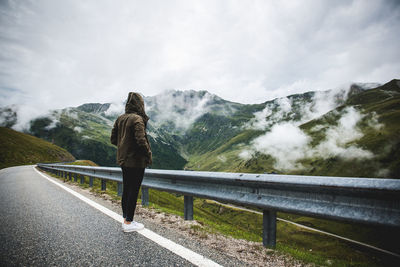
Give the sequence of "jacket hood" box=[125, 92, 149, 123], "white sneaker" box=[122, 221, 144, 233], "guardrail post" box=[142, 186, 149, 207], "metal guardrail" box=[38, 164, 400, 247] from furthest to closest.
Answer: "guardrail post" box=[142, 186, 149, 207] < "jacket hood" box=[125, 92, 149, 123] < "white sneaker" box=[122, 221, 144, 233] < "metal guardrail" box=[38, 164, 400, 247]

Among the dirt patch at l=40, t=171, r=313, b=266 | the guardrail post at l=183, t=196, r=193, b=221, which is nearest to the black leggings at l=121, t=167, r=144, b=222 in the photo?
the dirt patch at l=40, t=171, r=313, b=266

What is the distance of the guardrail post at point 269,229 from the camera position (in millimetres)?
3670

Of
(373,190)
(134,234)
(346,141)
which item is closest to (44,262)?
(134,234)

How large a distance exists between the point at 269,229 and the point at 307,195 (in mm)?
1013

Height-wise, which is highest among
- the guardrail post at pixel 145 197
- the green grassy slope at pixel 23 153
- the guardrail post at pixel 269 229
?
the guardrail post at pixel 269 229

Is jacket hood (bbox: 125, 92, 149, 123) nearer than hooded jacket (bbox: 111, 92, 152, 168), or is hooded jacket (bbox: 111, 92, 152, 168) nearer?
hooded jacket (bbox: 111, 92, 152, 168)

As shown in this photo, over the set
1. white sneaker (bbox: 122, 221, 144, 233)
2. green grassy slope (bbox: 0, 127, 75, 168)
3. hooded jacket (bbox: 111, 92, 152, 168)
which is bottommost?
green grassy slope (bbox: 0, 127, 75, 168)

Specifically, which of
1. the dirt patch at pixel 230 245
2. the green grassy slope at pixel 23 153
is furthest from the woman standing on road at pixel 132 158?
the green grassy slope at pixel 23 153

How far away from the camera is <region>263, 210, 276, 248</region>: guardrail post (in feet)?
12.0

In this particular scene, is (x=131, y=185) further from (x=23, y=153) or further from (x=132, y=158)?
(x=23, y=153)

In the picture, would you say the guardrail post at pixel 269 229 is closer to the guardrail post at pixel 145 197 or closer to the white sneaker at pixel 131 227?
the white sneaker at pixel 131 227

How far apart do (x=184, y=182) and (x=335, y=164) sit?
171 metres

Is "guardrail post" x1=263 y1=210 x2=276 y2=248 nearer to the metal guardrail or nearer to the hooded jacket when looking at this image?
the metal guardrail

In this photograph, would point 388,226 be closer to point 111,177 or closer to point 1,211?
point 1,211
